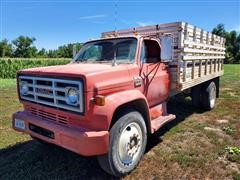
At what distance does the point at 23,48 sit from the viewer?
3408 inches

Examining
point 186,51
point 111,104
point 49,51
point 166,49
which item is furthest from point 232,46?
point 111,104

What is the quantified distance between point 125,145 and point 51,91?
1358 millimetres

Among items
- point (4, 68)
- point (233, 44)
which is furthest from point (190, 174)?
point (233, 44)

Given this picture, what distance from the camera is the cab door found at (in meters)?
4.68

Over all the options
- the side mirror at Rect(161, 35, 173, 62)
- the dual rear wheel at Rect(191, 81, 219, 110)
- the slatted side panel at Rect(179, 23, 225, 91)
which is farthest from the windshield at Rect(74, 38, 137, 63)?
the dual rear wheel at Rect(191, 81, 219, 110)

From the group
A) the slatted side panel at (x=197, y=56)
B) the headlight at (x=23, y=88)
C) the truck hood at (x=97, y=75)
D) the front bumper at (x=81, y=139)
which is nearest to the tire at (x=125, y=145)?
the front bumper at (x=81, y=139)

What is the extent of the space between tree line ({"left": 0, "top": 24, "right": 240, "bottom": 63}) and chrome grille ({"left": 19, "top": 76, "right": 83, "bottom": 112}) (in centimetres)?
6412

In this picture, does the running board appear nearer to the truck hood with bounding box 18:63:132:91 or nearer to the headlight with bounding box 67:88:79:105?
the truck hood with bounding box 18:63:132:91

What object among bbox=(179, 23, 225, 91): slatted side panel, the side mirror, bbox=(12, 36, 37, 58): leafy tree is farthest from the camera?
bbox=(12, 36, 37, 58): leafy tree

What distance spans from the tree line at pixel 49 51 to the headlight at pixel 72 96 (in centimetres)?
6498

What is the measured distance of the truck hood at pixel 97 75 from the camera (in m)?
3.44

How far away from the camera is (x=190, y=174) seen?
160 inches

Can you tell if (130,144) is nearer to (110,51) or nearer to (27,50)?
(110,51)

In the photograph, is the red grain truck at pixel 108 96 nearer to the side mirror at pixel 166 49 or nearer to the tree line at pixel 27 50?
the side mirror at pixel 166 49
